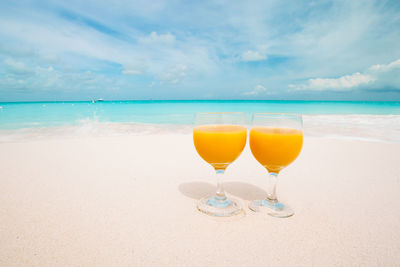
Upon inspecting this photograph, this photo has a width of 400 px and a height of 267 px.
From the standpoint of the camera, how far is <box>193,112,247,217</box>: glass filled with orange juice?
99cm

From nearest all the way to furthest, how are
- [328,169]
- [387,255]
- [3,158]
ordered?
[387,255], [328,169], [3,158]

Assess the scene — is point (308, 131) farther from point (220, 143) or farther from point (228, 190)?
point (220, 143)

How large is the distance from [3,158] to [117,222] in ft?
5.83

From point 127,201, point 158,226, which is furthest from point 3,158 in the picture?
point 158,226

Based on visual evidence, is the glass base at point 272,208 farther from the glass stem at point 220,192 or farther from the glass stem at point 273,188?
the glass stem at point 220,192

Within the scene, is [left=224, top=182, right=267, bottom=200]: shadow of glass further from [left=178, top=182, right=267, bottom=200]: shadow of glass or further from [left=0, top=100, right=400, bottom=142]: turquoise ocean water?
[left=0, top=100, right=400, bottom=142]: turquoise ocean water

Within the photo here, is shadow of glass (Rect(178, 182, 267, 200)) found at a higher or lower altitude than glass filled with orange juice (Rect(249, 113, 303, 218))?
lower

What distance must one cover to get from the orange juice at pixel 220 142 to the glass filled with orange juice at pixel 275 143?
9cm

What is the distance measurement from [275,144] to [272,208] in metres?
0.32

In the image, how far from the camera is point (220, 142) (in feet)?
3.24

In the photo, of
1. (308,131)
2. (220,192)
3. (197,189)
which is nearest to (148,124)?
(308,131)

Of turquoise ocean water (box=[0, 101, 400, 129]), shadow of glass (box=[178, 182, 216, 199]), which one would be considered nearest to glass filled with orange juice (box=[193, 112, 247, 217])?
shadow of glass (box=[178, 182, 216, 199])

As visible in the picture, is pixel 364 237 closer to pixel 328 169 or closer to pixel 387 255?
pixel 387 255

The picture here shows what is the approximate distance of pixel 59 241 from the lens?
0.78 meters
